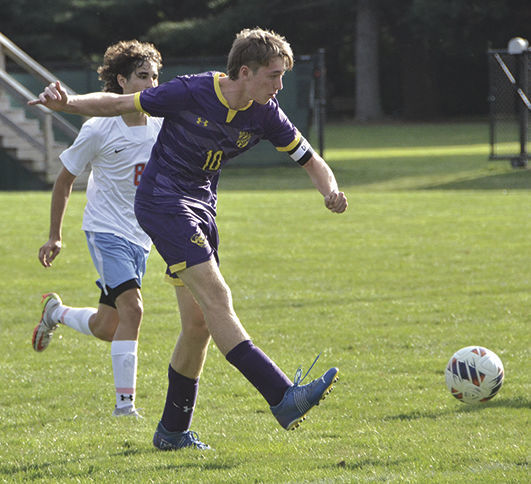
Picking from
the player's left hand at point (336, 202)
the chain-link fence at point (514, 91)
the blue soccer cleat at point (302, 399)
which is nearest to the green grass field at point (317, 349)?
the blue soccer cleat at point (302, 399)

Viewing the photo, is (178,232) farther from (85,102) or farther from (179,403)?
(179,403)

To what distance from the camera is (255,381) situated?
4070 mm

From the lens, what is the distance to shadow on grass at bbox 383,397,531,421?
5254 millimetres

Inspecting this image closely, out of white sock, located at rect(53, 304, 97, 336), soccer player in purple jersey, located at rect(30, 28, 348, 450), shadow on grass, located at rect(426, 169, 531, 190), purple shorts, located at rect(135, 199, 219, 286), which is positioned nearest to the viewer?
soccer player in purple jersey, located at rect(30, 28, 348, 450)

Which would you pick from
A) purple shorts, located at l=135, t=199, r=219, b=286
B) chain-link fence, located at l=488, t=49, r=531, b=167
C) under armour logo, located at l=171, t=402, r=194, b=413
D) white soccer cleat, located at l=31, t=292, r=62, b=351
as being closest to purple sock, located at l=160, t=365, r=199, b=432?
under armour logo, located at l=171, t=402, r=194, b=413

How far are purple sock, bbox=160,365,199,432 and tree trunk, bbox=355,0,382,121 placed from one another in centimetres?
4395

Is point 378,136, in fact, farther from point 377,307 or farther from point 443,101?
point 377,307

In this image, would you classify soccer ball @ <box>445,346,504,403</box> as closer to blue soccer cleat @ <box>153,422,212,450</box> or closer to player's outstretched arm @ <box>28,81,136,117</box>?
blue soccer cleat @ <box>153,422,212,450</box>

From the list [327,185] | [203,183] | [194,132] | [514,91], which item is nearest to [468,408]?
[327,185]

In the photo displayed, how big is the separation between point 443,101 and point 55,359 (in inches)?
1882

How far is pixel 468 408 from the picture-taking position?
540 cm

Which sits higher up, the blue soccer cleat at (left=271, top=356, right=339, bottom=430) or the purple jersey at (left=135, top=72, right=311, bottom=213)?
the purple jersey at (left=135, top=72, right=311, bottom=213)

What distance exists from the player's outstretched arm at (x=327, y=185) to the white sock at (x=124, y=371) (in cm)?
155

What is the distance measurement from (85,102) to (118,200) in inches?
59.2
